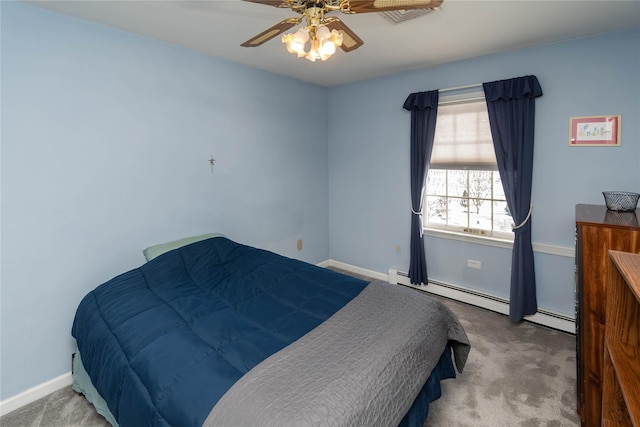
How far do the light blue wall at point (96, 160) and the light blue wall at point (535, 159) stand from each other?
1.28m

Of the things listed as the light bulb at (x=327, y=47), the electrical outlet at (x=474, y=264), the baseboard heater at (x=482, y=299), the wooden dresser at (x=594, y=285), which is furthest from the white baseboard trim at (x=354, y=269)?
the light bulb at (x=327, y=47)

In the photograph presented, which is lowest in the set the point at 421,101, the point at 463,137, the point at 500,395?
the point at 500,395

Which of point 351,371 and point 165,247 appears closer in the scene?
point 351,371

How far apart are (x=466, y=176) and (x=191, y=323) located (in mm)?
2914

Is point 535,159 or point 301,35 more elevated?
point 301,35

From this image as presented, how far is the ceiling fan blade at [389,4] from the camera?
1345 mm

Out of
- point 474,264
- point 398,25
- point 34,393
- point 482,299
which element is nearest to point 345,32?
point 398,25

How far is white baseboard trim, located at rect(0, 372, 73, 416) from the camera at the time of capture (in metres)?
2.00

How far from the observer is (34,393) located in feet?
6.89

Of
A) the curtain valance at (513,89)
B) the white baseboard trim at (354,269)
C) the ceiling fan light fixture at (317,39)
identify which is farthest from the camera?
the white baseboard trim at (354,269)

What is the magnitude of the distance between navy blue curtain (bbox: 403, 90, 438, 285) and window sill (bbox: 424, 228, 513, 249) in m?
0.15

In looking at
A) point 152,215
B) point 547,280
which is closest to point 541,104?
point 547,280

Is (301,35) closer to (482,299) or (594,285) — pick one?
(594,285)

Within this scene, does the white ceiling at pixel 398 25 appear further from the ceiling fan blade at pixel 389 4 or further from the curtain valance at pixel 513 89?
the ceiling fan blade at pixel 389 4
